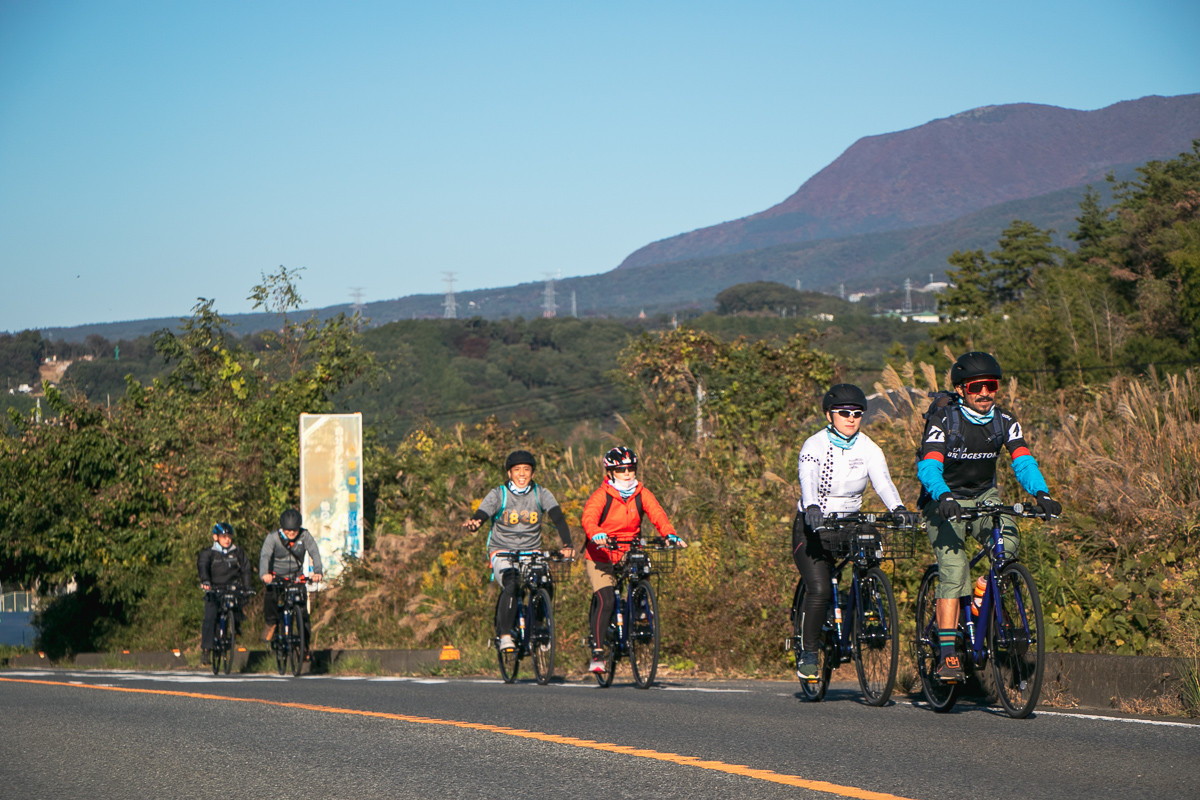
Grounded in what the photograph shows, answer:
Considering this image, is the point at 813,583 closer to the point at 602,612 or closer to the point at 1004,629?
the point at 1004,629

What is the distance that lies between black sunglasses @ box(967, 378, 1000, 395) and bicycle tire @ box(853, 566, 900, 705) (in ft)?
4.19

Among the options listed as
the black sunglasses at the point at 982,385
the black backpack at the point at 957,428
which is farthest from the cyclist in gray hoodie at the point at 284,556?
the black sunglasses at the point at 982,385

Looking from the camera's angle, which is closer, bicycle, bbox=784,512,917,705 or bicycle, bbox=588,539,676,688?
bicycle, bbox=784,512,917,705

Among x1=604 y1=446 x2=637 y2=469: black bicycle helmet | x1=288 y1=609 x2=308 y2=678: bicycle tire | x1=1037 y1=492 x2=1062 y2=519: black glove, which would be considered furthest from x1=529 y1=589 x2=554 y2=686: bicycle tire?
x1=1037 y1=492 x2=1062 y2=519: black glove

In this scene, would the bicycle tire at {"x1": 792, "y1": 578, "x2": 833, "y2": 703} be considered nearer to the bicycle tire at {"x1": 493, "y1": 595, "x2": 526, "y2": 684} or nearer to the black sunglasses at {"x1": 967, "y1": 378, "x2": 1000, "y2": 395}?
the black sunglasses at {"x1": 967, "y1": 378, "x2": 1000, "y2": 395}

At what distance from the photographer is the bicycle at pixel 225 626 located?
1736 centimetres

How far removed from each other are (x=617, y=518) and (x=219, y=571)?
8469 millimetres

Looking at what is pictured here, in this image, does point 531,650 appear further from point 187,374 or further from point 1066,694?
point 187,374

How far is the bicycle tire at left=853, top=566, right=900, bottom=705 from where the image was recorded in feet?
27.6

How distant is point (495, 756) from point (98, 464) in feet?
95.9

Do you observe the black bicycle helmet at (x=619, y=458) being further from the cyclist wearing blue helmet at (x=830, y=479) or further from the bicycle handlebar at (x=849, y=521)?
the bicycle handlebar at (x=849, y=521)

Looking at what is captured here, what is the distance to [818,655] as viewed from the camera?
886 cm

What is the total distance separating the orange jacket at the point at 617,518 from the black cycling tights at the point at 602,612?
260mm

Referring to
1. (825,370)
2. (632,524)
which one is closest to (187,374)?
(825,370)
